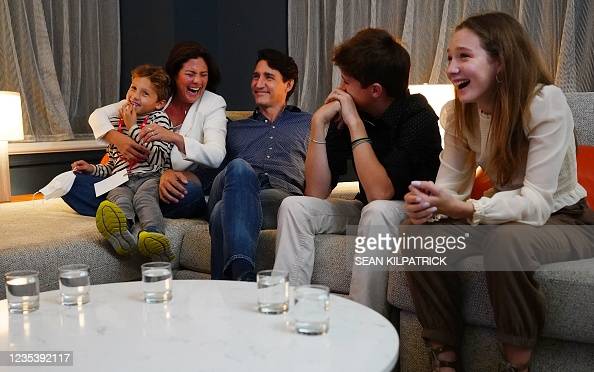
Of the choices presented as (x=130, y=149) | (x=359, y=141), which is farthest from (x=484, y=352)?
(x=130, y=149)

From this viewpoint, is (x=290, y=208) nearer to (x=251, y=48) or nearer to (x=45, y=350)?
(x=45, y=350)

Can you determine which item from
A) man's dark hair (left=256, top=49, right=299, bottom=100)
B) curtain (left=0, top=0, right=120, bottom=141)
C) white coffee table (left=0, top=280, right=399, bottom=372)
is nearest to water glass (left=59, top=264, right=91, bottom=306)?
white coffee table (left=0, top=280, right=399, bottom=372)

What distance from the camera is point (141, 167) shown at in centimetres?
272

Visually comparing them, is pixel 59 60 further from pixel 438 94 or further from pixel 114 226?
pixel 438 94

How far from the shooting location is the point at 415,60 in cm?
345

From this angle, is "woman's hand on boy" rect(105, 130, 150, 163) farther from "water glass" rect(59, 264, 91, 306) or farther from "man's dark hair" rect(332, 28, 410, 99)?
"water glass" rect(59, 264, 91, 306)

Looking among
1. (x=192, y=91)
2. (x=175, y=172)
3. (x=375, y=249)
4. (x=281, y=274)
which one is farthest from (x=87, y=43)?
(x=281, y=274)

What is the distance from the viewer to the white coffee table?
1.08m

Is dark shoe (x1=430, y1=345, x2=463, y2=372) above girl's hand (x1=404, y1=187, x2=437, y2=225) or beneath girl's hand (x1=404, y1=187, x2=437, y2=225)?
beneath

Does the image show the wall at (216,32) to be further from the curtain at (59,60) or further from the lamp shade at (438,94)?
the lamp shade at (438,94)

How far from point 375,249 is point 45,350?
1.02m

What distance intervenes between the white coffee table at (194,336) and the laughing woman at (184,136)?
3.56ft

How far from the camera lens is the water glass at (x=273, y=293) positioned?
136 centimetres

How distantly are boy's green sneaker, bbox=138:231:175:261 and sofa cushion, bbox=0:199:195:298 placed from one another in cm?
16
